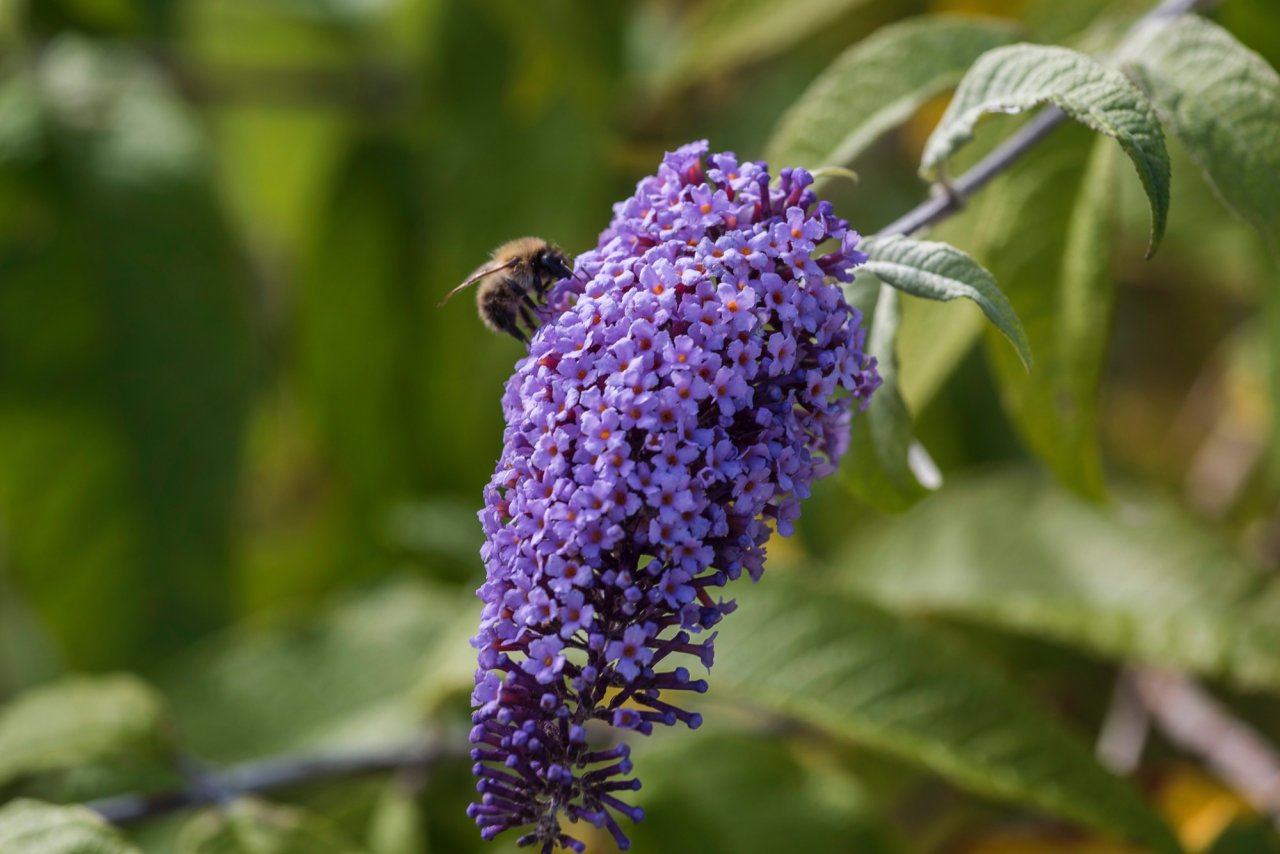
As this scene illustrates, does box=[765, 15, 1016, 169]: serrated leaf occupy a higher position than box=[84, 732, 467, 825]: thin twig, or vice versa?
box=[765, 15, 1016, 169]: serrated leaf

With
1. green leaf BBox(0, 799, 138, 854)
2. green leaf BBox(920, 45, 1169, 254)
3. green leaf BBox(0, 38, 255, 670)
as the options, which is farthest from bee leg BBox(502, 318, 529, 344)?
green leaf BBox(0, 38, 255, 670)

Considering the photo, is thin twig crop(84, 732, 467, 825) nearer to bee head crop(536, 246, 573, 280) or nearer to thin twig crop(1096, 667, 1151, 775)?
A: bee head crop(536, 246, 573, 280)

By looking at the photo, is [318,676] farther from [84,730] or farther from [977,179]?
[977,179]

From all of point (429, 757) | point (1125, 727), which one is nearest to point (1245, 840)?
point (1125, 727)

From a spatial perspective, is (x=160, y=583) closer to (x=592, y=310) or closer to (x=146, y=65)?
(x=146, y=65)

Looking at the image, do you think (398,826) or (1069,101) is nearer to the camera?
(1069,101)
